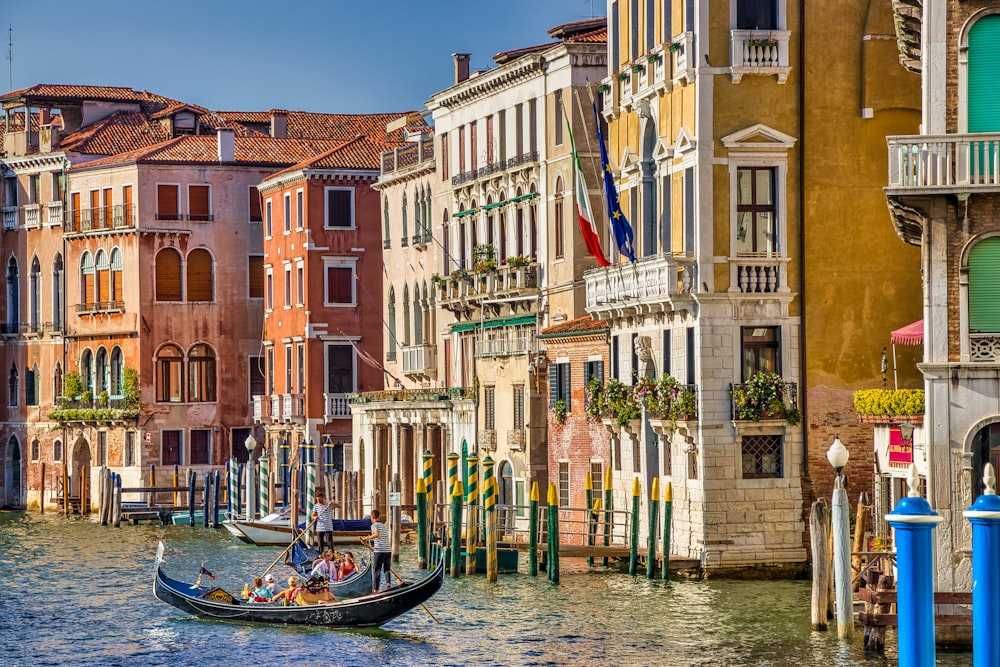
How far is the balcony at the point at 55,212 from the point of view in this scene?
66125 mm

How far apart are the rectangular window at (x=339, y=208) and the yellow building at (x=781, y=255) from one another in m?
26.0

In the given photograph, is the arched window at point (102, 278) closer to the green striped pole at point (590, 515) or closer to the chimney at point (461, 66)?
the chimney at point (461, 66)

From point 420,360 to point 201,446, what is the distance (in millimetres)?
14662

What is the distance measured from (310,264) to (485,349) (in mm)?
13733

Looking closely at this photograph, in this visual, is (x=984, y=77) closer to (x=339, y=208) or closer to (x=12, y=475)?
(x=339, y=208)

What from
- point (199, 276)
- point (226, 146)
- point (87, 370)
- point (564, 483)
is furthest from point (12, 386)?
point (564, 483)

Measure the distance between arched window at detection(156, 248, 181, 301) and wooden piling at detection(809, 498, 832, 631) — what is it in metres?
40.2

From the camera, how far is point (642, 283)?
3391 centimetres

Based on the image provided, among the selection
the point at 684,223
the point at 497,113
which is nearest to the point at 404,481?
the point at 497,113

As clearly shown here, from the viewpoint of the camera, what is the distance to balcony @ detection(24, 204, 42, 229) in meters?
67.0

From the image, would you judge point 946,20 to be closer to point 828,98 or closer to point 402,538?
point 828,98

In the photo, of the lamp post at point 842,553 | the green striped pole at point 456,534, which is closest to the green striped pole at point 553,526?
the green striped pole at point 456,534

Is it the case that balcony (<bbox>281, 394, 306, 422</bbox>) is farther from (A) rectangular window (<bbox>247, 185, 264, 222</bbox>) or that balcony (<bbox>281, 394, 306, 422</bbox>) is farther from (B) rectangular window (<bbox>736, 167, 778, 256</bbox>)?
(B) rectangular window (<bbox>736, 167, 778, 256</bbox>)

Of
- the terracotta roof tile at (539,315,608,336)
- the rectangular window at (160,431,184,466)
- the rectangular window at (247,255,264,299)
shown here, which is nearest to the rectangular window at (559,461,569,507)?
the terracotta roof tile at (539,315,608,336)
